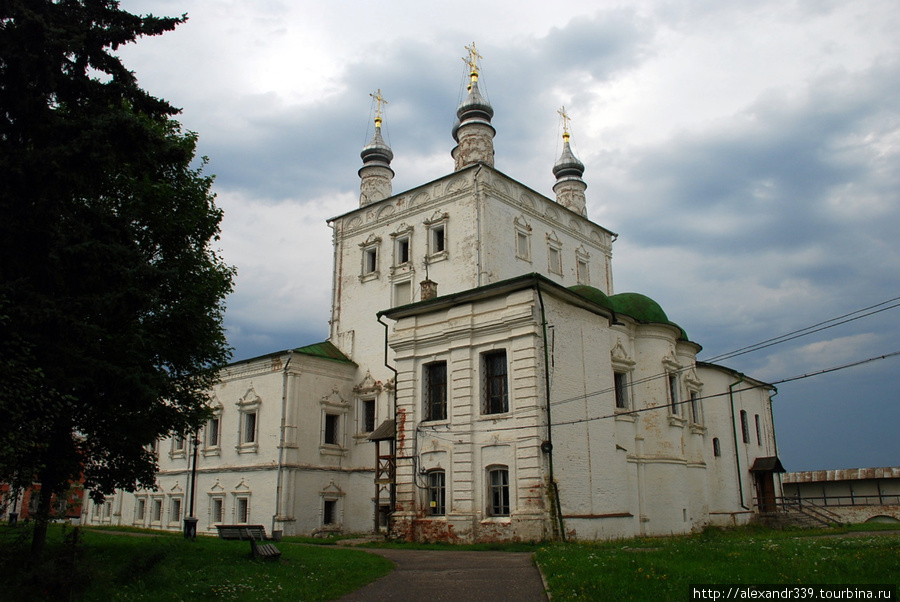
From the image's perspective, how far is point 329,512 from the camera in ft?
94.3

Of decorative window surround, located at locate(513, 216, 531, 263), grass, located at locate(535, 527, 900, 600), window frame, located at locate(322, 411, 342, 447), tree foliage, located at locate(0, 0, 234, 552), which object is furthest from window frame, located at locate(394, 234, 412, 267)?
grass, located at locate(535, 527, 900, 600)

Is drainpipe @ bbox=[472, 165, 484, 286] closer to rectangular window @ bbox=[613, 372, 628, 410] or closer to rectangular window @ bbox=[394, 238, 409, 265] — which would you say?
rectangular window @ bbox=[394, 238, 409, 265]

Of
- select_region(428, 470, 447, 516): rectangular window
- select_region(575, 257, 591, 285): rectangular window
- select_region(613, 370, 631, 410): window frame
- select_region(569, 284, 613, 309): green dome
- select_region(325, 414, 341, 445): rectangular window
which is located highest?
select_region(575, 257, 591, 285): rectangular window

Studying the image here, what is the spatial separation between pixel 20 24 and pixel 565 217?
24.9 m

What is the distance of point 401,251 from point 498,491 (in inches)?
552

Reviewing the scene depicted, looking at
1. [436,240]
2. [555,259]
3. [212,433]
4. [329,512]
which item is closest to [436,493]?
[329,512]

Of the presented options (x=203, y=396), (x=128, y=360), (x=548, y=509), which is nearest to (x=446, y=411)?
(x=548, y=509)

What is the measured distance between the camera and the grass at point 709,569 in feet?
28.6

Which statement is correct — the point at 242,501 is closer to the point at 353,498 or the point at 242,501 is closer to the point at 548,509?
the point at 353,498

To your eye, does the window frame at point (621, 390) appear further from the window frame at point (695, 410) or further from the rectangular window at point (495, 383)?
the rectangular window at point (495, 383)

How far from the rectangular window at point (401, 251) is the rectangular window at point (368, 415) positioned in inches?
236

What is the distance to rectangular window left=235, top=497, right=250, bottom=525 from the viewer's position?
94.4ft

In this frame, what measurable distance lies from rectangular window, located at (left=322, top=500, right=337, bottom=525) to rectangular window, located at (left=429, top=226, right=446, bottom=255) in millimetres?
10802

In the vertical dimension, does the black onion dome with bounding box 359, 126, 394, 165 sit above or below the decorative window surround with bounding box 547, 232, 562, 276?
above
